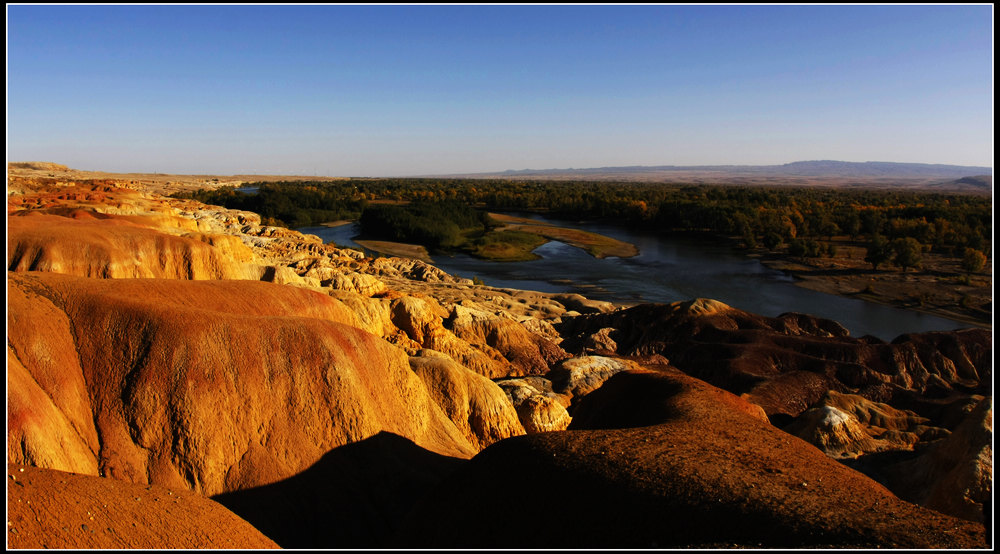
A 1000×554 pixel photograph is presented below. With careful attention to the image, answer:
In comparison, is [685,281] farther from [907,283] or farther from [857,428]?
[857,428]

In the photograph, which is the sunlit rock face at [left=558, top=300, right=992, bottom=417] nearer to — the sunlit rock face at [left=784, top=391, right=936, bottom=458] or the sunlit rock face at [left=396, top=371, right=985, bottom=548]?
the sunlit rock face at [left=784, top=391, right=936, bottom=458]

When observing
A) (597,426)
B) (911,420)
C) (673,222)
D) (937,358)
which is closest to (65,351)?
(597,426)

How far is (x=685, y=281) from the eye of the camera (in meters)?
63.2

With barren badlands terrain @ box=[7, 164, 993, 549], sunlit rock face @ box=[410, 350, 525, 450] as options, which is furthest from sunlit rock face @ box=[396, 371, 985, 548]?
sunlit rock face @ box=[410, 350, 525, 450]

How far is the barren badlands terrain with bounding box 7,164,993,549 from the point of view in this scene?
30.7ft

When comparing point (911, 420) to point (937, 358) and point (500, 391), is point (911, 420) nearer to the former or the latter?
point (937, 358)

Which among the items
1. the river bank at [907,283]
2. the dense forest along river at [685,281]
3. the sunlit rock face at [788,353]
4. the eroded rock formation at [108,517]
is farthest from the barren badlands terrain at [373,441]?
the river bank at [907,283]

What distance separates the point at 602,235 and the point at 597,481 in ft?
281

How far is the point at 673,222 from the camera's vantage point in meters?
101

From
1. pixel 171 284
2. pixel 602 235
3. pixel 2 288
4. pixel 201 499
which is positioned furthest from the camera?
pixel 602 235

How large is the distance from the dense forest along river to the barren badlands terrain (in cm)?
2872

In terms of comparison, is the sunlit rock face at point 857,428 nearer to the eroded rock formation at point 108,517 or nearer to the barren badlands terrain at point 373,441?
the barren badlands terrain at point 373,441

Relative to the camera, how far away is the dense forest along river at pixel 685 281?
2023 inches

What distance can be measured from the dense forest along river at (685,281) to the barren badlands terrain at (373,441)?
94.2 feet
